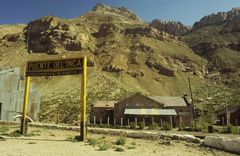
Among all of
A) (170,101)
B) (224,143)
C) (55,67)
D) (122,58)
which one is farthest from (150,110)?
(122,58)

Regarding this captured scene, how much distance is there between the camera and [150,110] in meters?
54.6

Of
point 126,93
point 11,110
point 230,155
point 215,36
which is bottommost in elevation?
point 230,155

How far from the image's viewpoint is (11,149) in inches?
513

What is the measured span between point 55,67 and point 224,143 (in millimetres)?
11255

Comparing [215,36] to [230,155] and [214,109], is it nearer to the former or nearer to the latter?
[214,109]

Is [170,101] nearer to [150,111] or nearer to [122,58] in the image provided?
[150,111]

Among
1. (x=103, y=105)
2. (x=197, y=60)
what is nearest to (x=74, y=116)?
(x=103, y=105)

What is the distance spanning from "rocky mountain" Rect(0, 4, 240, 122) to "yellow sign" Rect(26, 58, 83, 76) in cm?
5199

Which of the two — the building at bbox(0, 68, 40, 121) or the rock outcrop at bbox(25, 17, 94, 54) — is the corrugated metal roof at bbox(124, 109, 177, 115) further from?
the rock outcrop at bbox(25, 17, 94, 54)

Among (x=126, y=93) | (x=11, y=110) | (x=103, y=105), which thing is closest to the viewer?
(x=11, y=110)

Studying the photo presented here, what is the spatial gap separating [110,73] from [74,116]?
4657cm

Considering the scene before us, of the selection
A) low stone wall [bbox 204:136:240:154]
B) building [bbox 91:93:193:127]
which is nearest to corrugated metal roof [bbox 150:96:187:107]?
building [bbox 91:93:193:127]

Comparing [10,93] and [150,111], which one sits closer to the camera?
[10,93]

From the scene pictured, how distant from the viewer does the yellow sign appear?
63.2ft
